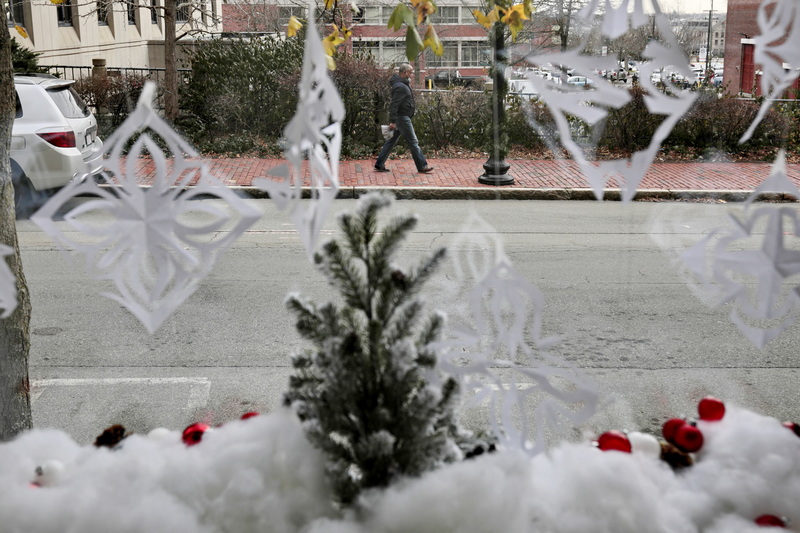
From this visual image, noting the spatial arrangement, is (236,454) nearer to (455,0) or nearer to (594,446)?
(594,446)

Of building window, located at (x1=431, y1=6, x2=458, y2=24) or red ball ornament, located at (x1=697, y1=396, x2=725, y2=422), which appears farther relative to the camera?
building window, located at (x1=431, y1=6, x2=458, y2=24)

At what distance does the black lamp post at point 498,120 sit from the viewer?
203 inches

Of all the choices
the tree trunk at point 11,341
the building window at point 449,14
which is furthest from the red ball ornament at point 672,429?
the building window at point 449,14

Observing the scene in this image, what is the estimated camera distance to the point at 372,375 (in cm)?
132

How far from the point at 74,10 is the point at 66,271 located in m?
11.5

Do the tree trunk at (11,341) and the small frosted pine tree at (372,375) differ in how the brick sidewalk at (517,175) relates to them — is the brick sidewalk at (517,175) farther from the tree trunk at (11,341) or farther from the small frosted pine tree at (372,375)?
the small frosted pine tree at (372,375)

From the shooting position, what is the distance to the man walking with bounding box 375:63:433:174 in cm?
977

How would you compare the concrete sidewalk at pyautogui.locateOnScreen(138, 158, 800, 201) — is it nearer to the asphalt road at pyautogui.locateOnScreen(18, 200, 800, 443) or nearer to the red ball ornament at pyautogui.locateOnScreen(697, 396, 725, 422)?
the asphalt road at pyautogui.locateOnScreen(18, 200, 800, 443)

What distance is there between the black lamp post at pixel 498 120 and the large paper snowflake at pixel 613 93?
2321mm

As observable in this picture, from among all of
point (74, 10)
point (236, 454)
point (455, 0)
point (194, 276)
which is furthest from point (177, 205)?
point (74, 10)

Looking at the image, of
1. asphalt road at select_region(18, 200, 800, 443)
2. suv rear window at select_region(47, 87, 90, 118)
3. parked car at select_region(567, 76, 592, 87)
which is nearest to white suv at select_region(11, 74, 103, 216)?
suv rear window at select_region(47, 87, 90, 118)

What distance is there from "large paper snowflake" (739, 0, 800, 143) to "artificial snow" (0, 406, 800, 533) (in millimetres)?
610

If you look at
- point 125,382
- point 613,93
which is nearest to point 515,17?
point 613,93

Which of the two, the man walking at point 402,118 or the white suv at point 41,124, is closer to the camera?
the white suv at point 41,124
